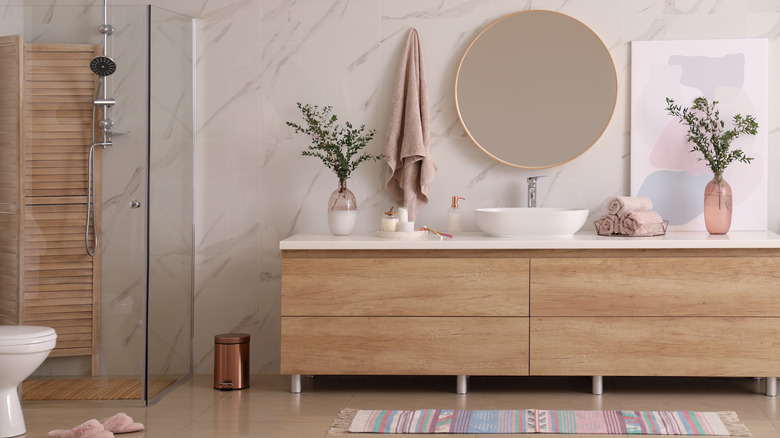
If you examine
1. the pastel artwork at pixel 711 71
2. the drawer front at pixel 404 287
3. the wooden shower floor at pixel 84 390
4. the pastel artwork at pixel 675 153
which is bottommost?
the wooden shower floor at pixel 84 390

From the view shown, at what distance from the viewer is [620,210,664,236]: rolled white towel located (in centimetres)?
338

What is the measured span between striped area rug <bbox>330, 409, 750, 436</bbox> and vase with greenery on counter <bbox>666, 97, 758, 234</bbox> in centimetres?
89

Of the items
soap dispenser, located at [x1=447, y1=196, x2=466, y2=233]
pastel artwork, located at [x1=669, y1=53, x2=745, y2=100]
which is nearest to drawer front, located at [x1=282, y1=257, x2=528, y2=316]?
soap dispenser, located at [x1=447, y1=196, x2=466, y2=233]

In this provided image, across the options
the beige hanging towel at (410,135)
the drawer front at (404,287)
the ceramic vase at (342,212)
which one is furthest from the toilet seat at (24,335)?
the beige hanging towel at (410,135)

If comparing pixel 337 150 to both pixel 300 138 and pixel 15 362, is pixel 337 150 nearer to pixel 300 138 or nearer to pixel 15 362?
pixel 300 138

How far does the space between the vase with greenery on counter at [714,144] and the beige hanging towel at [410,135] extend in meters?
1.15

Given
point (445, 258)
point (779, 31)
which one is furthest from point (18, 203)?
point (779, 31)

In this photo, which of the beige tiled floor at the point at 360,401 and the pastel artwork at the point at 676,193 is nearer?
the beige tiled floor at the point at 360,401

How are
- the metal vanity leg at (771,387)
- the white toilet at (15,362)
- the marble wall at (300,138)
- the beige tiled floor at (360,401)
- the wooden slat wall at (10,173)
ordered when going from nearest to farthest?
1. the white toilet at (15,362)
2. the beige tiled floor at (360,401)
3. the wooden slat wall at (10,173)
4. the metal vanity leg at (771,387)
5. the marble wall at (300,138)

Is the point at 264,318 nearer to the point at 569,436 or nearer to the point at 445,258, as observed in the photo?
the point at 445,258

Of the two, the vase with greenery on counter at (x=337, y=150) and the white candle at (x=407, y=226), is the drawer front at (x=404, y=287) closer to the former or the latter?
the white candle at (x=407, y=226)

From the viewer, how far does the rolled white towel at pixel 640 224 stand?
3385 millimetres

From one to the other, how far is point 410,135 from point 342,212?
49 centimetres

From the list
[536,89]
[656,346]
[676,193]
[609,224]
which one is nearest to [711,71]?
[676,193]
